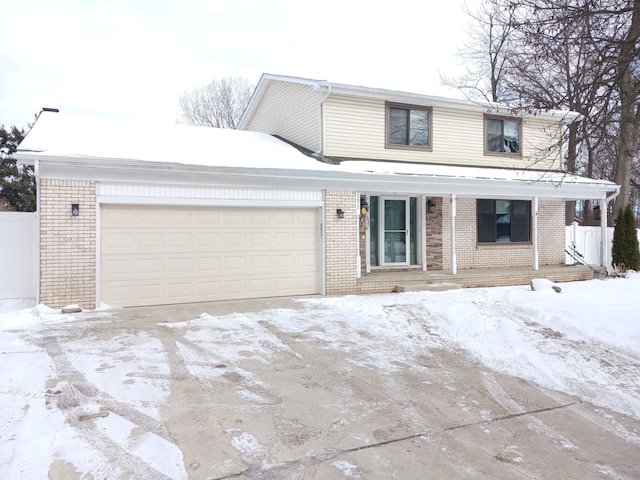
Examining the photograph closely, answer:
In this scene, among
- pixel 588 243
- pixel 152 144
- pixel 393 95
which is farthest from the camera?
pixel 588 243

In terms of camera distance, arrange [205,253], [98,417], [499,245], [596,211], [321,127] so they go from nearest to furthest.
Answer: [98,417]
[205,253]
[321,127]
[499,245]
[596,211]

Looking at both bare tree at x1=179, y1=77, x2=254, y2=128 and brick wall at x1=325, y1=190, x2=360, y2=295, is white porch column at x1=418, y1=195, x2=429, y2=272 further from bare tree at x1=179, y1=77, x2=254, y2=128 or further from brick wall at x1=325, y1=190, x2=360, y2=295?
bare tree at x1=179, y1=77, x2=254, y2=128

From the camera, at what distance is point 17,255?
9711mm

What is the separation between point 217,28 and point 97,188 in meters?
12.4

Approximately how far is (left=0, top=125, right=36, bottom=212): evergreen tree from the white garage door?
15.6 metres

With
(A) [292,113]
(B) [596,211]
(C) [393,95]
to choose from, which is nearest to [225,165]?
(A) [292,113]

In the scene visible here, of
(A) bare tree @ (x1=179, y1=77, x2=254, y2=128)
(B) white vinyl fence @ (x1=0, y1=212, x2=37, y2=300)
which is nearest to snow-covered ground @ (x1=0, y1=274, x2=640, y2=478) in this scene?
(B) white vinyl fence @ (x1=0, y1=212, x2=37, y2=300)

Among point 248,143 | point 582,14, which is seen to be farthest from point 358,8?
point 582,14

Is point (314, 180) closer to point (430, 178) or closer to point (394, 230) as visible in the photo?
point (430, 178)

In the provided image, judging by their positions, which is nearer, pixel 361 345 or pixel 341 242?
pixel 361 345

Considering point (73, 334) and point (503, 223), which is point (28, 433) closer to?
point (73, 334)

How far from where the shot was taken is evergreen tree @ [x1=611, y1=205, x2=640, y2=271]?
47.0 feet

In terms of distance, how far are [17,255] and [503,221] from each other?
13.2 meters

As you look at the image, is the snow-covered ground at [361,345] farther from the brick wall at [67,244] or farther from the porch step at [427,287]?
the porch step at [427,287]
